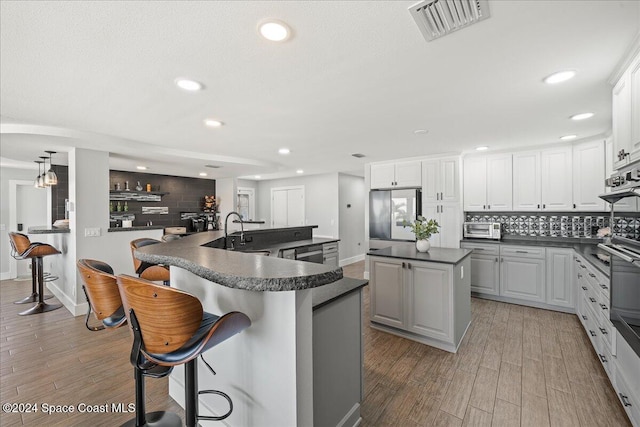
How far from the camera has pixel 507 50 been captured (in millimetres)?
1694

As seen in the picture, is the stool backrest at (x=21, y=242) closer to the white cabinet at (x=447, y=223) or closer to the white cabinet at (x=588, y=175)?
the white cabinet at (x=447, y=223)

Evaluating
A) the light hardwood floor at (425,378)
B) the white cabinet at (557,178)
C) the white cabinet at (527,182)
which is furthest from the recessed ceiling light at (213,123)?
the white cabinet at (557,178)

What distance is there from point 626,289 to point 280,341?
219 centimetres

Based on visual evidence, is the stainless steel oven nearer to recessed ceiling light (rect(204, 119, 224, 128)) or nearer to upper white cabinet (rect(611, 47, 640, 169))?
upper white cabinet (rect(611, 47, 640, 169))

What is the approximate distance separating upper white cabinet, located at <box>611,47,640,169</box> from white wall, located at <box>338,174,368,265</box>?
5.14 meters

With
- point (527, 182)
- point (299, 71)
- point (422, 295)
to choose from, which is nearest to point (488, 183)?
point (527, 182)

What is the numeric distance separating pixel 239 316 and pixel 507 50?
2.11m

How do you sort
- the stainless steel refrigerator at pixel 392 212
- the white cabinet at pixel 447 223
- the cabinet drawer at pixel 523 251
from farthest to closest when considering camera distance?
1. the stainless steel refrigerator at pixel 392 212
2. the white cabinet at pixel 447 223
3. the cabinet drawer at pixel 523 251

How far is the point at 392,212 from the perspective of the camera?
5.27 m

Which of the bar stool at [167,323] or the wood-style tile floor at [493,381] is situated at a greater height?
the bar stool at [167,323]

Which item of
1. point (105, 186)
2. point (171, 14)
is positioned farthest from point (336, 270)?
point (105, 186)

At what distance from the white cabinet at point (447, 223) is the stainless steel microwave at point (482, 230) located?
19cm

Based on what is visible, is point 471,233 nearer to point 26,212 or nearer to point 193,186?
point 193,186

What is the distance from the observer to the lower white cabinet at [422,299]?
2746mm
